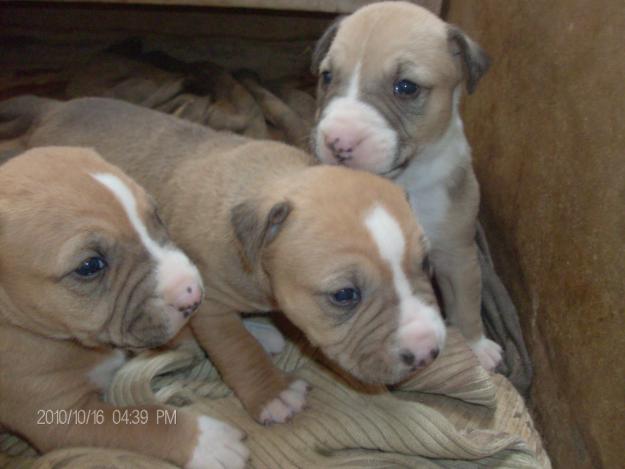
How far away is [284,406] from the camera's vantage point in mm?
2947

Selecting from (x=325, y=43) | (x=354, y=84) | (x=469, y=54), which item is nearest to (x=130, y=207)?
(x=354, y=84)

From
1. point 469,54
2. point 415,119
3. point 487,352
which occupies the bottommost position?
point 487,352

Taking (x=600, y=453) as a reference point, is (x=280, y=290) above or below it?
above

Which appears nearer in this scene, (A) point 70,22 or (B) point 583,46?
(B) point 583,46

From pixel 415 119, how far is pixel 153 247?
126 cm

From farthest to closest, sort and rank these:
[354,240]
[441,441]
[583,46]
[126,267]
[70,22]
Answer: [70,22]
[583,46]
[441,441]
[126,267]
[354,240]

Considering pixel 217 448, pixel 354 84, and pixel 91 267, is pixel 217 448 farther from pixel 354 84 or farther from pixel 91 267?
pixel 354 84

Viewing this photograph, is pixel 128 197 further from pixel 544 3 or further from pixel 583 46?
pixel 544 3

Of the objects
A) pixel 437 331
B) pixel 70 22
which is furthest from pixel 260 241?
pixel 70 22

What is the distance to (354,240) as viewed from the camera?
7.72 ft

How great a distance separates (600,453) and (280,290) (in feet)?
4.57

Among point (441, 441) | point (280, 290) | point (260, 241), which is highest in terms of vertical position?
A: point (260, 241)

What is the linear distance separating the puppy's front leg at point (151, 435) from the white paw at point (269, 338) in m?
0.70

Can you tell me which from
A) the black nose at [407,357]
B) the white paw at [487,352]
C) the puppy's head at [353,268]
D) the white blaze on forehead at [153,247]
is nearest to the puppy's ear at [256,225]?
the puppy's head at [353,268]
